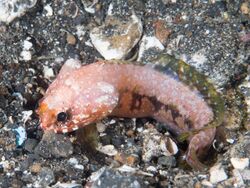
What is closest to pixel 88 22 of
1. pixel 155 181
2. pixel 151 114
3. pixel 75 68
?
pixel 75 68

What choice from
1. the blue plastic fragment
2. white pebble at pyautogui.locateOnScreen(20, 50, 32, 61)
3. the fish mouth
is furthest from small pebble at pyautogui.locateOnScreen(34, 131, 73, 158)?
white pebble at pyautogui.locateOnScreen(20, 50, 32, 61)

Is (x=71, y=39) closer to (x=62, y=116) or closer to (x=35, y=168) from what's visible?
(x=62, y=116)

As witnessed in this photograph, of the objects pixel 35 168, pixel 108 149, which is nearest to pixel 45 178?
pixel 35 168

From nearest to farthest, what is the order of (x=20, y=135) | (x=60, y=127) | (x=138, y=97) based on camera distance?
(x=60, y=127)
(x=20, y=135)
(x=138, y=97)

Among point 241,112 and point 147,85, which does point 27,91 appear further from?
point 241,112

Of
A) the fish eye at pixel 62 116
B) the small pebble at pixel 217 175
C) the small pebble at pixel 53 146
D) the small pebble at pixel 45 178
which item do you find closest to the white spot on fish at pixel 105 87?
the fish eye at pixel 62 116

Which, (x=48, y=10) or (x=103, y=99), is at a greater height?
(x=48, y=10)

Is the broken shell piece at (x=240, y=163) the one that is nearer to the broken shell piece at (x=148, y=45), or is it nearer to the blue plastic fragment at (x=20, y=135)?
the broken shell piece at (x=148, y=45)
